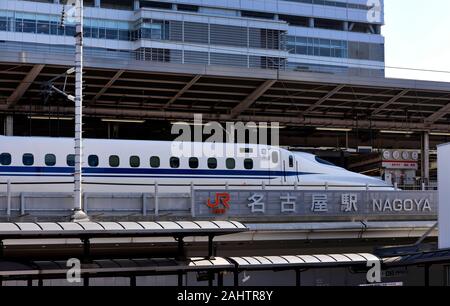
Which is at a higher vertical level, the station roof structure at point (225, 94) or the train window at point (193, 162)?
the station roof structure at point (225, 94)

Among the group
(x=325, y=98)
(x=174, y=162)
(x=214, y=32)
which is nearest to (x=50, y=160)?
(x=174, y=162)

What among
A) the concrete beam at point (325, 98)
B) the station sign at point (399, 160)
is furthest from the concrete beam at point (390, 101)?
the station sign at point (399, 160)

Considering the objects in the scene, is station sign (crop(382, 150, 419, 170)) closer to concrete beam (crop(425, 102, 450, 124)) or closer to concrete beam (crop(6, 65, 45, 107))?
concrete beam (crop(425, 102, 450, 124))

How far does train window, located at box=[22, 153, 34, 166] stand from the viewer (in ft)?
124

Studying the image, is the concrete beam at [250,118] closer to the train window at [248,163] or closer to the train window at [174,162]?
the train window at [174,162]

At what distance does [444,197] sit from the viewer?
89.9ft

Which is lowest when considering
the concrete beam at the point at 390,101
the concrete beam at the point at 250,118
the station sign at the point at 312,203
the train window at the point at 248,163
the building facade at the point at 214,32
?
the station sign at the point at 312,203

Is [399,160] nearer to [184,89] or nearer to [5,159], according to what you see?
[184,89]

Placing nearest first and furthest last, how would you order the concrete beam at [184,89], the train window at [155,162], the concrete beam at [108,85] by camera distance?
the train window at [155,162] → the concrete beam at [108,85] → the concrete beam at [184,89]

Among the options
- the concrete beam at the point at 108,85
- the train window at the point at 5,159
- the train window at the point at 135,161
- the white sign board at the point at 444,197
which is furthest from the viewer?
the concrete beam at the point at 108,85

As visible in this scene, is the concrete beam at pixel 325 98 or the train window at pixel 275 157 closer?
the train window at pixel 275 157

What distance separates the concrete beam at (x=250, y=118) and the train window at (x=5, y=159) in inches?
443

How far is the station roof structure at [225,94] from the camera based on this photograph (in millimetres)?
45531
